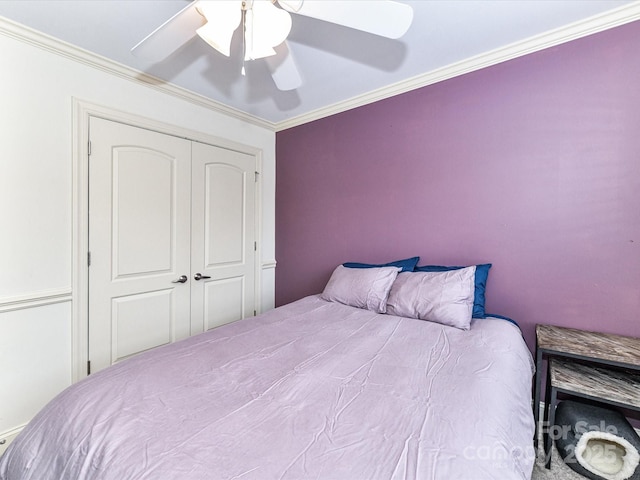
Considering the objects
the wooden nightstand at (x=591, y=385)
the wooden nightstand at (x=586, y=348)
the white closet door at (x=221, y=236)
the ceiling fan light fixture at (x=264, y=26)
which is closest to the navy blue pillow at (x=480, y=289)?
the wooden nightstand at (x=586, y=348)

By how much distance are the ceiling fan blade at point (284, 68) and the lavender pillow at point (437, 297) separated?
59.0 inches

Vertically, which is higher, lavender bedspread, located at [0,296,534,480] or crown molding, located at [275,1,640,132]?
crown molding, located at [275,1,640,132]

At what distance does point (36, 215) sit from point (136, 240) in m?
0.58

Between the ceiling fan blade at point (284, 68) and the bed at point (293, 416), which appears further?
the ceiling fan blade at point (284, 68)

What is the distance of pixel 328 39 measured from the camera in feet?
6.01

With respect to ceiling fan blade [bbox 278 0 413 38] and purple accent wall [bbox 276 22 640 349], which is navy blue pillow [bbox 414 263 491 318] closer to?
purple accent wall [bbox 276 22 640 349]

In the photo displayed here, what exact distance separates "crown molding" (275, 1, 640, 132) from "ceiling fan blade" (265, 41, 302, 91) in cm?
104

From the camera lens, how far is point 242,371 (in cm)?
122

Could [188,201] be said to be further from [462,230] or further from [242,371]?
[462,230]

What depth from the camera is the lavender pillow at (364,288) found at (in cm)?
209

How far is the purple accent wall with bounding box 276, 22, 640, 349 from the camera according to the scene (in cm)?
170

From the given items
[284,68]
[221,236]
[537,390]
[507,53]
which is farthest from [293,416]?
[507,53]

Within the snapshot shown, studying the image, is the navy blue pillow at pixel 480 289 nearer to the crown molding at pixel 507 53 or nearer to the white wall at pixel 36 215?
the crown molding at pixel 507 53

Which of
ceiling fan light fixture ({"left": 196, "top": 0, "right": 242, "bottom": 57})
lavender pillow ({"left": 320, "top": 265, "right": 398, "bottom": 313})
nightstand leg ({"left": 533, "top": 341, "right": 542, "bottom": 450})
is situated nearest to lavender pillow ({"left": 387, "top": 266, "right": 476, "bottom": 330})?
lavender pillow ({"left": 320, "top": 265, "right": 398, "bottom": 313})
